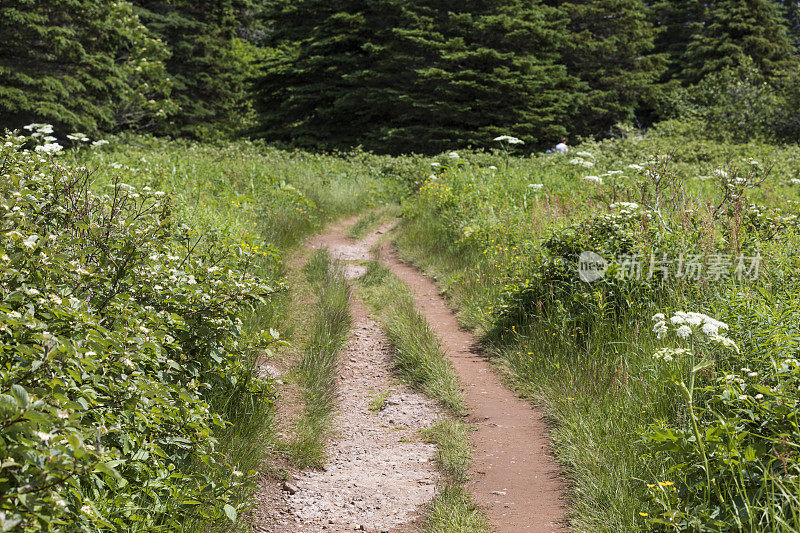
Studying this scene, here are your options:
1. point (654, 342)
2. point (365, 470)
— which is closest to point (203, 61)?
point (365, 470)

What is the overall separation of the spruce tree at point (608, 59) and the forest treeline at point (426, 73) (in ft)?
0.28

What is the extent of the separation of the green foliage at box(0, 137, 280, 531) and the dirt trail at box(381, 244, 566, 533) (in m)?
1.51

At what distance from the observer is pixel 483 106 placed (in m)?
23.3

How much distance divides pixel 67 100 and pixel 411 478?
628 inches

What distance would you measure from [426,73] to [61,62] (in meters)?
12.5

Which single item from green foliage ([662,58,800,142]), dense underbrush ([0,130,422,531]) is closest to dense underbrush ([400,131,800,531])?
dense underbrush ([0,130,422,531])

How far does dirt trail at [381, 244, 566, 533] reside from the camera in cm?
315

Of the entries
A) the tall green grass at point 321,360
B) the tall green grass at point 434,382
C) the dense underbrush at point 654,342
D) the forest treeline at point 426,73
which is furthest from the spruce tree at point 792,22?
the tall green grass at point 321,360

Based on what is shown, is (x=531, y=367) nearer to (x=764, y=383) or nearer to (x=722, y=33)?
(x=764, y=383)

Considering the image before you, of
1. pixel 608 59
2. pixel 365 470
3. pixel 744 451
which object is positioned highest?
pixel 608 59

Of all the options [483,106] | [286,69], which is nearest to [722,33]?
[483,106]

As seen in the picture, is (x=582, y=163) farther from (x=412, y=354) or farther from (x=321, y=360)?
(x=321, y=360)

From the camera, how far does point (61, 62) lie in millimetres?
15898

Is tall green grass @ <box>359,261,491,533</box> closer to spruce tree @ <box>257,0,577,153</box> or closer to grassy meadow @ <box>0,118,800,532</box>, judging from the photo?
grassy meadow @ <box>0,118,800,532</box>
